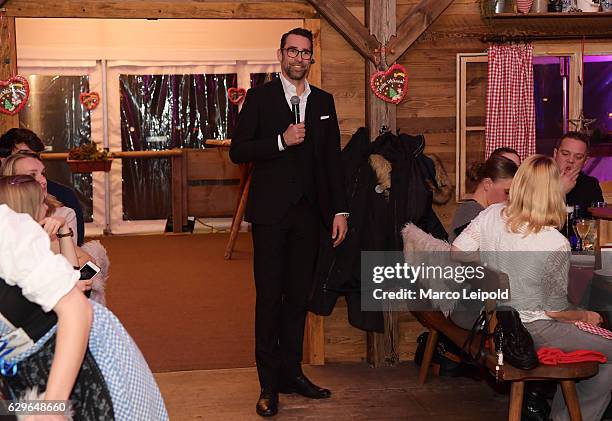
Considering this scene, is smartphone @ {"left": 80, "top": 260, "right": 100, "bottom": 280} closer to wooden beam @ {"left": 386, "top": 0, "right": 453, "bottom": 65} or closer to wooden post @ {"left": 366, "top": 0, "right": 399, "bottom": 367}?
wooden post @ {"left": 366, "top": 0, "right": 399, "bottom": 367}

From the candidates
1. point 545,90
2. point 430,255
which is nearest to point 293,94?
point 430,255

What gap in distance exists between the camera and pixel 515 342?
3293 mm

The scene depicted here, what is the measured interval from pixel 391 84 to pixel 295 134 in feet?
3.76

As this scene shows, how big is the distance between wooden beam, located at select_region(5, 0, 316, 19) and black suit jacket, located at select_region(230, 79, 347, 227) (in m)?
0.80

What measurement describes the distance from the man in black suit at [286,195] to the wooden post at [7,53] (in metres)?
1.42

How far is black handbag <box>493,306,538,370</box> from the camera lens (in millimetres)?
3277

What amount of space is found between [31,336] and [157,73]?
9298mm

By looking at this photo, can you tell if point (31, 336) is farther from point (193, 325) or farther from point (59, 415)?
point (193, 325)

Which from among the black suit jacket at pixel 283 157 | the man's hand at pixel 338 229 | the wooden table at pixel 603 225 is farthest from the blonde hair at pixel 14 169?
the wooden table at pixel 603 225

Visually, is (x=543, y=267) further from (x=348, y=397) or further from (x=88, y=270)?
(x=88, y=270)

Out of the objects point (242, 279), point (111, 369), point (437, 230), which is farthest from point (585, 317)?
point (242, 279)

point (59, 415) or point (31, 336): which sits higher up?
point (31, 336)

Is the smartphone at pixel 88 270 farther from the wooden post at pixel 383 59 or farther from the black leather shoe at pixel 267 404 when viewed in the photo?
the wooden post at pixel 383 59

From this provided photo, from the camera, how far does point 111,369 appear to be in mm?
1917
